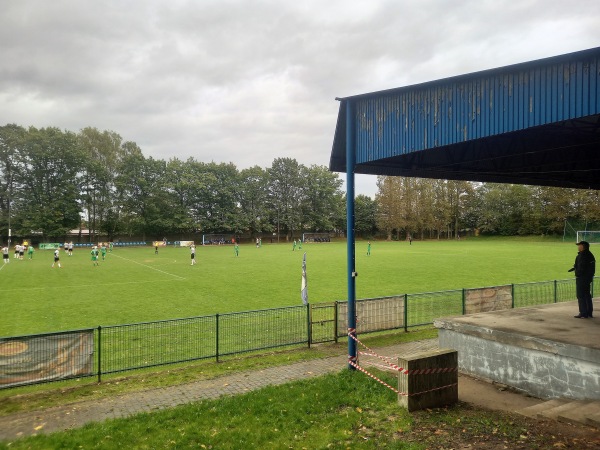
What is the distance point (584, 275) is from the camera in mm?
10086

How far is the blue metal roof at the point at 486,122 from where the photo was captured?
6984 millimetres

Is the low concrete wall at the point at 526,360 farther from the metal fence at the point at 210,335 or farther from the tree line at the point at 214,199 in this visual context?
the tree line at the point at 214,199

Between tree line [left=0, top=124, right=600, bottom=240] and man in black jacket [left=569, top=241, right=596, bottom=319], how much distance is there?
72.1 m

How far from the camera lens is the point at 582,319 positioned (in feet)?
33.4

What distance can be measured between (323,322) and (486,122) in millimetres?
6754

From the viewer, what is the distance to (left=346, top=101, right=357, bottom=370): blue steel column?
9453 millimetres

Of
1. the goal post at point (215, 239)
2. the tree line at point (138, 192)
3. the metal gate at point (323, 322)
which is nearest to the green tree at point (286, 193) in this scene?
the tree line at point (138, 192)

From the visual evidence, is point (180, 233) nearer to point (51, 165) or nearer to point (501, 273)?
point (51, 165)

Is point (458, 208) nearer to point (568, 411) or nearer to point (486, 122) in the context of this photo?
point (486, 122)

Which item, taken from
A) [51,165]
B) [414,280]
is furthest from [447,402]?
[51,165]

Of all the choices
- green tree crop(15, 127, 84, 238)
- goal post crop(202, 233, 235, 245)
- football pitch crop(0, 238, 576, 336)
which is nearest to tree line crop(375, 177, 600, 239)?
goal post crop(202, 233, 235, 245)

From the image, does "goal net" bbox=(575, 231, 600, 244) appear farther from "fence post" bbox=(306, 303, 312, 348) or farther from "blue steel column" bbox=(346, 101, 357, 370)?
"blue steel column" bbox=(346, 101, 357, 370)

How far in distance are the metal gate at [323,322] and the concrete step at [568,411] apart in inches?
223

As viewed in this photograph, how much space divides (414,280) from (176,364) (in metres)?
16.9
